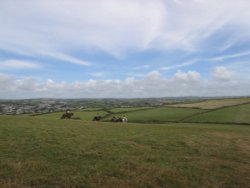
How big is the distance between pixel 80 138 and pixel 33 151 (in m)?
4.82

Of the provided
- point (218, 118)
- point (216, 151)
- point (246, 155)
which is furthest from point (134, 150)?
point (218, 118)

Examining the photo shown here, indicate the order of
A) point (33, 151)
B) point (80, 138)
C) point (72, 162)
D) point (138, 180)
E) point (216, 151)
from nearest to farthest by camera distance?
1. point (138, 180)
2. point (72, 162)
3. point (33, 151)
4. point (216, 151)
5. point (80, 138)

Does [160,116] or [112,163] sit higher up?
[112,163]

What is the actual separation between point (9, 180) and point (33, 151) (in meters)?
4.08

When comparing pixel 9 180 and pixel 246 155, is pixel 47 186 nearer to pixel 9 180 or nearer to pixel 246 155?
pixel 9 180

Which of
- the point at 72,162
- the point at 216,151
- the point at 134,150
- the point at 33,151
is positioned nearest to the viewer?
the point at 72,162

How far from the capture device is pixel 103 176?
9984mm

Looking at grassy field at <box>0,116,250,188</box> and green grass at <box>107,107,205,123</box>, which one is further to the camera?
green grass at <box>107,107,205,123</box>

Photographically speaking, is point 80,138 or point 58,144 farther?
point 80,138

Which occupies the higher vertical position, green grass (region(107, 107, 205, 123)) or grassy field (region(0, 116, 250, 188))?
grassy field (region(0, 116, 250, 188))

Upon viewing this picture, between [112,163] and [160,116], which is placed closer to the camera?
[112,163]

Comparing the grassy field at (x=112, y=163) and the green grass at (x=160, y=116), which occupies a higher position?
the grassy field at (x=112, y=163)

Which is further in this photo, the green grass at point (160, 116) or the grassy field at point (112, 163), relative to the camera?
the green grass at point (160, 116)

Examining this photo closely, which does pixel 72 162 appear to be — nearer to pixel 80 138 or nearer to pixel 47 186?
pixel 47 186
